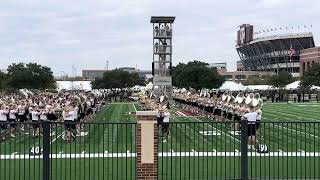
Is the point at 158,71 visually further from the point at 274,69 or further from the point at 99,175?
the point at 274,69

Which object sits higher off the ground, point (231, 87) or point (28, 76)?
point (28, 76)

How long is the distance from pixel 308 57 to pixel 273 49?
1900cm

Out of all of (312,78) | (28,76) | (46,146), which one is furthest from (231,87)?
(46,146)

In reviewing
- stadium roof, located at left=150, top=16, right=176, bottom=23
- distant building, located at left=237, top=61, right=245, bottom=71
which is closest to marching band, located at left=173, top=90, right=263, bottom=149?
stadium roof, located at left=150, top=16, right=176, bottom=23

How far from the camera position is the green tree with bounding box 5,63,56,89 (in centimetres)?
8019

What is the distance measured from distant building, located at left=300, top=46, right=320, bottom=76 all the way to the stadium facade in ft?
8.55

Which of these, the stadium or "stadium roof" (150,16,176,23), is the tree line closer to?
the stadium

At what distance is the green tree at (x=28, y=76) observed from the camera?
263ft

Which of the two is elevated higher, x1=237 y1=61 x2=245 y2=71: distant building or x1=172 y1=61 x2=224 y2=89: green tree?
x1=237 y1=61 x2=245 y2=71: distant building

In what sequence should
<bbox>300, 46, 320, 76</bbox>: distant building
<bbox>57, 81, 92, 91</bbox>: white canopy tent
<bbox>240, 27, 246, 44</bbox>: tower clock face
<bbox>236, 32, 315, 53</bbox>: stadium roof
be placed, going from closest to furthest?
<bbox>57, 81, 92, 91</bbox>: white canopy tent
<bbox>300, 46, 320, 76</bbox>: distant building
<bbox>236, 32, 315, 53</bbox>: stadium roof
<bbox>240, 27, 246, 44</bbox>: tower clock face

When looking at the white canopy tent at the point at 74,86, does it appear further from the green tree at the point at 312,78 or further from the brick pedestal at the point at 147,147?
the brick pedestal at the point at 147,147

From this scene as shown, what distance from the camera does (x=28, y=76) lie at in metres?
80.4

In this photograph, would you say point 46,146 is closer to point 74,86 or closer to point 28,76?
point 28,76

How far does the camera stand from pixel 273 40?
5541 inches
